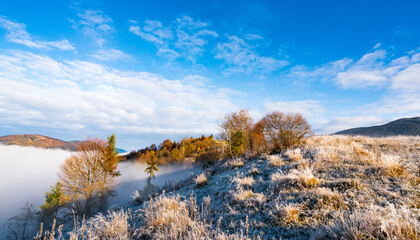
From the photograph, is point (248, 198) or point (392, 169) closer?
point (248, 198)

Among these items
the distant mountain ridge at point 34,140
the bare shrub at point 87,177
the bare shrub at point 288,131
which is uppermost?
the distant mountain ridge at point 34,140

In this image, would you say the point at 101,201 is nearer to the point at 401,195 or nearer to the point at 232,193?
the point at 232,193

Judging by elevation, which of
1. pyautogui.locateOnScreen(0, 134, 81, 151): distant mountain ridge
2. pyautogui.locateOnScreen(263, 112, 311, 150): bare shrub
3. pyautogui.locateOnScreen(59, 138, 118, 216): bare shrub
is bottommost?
pyautogui.locateOnScreen(59, 138, 118, 216): bare shrub

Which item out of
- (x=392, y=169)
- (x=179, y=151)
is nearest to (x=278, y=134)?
Result: (x=392, y=169)

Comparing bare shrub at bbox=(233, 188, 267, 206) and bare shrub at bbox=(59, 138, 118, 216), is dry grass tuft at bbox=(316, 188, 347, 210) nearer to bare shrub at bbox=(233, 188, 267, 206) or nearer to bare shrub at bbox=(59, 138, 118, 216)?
bare shrub at bbox=(233, 188, 267, 206)

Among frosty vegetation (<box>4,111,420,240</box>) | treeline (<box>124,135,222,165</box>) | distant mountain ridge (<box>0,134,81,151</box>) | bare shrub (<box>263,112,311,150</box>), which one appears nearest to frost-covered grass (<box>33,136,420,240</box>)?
frosty vegetation (<box>4,111,420,240</box>)

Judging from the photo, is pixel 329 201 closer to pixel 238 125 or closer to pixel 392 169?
pixel 392 169

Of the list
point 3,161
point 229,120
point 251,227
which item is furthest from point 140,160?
point 3,161

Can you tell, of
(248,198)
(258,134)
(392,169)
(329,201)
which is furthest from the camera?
(258,134)

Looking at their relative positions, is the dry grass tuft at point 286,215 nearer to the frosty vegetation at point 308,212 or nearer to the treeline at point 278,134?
the frosty vegetation at point 308,212

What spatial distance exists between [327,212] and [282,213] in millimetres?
871

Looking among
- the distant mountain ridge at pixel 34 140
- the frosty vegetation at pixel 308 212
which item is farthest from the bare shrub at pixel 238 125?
the distant mountain ridge at pixel 34 140

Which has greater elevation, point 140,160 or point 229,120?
point 229,120

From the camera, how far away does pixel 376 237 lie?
2650mm
